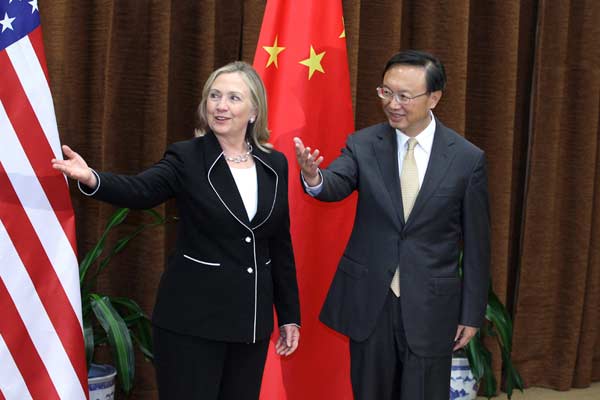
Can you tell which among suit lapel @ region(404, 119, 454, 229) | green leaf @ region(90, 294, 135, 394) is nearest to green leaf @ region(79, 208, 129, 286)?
green leaf @ region(90, 294, 135, 394)

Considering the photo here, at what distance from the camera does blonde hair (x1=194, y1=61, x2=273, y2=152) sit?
225 cm

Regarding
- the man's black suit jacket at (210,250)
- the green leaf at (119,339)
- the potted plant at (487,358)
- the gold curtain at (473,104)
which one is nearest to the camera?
the man's black suit jacket at (210,250)

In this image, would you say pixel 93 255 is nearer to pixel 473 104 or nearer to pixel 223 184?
pixel 223 184

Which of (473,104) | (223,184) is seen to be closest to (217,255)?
(223,184)

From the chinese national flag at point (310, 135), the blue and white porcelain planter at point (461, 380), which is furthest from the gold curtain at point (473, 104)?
the blue and white porcelain planter at point (461, 380)

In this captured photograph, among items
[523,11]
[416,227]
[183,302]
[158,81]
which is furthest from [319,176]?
[523,11]

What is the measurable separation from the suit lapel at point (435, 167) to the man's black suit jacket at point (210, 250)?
1.47 ft

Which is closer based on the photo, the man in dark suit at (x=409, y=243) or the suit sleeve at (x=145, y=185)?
the suit sleeve at (x=145, y=185)

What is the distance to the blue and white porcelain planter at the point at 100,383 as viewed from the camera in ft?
9.65

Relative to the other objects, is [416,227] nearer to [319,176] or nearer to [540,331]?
[319,176]

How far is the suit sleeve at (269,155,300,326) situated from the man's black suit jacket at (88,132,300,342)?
10 centimetres

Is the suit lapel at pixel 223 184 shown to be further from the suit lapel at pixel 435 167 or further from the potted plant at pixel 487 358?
the potted plant at pixel 487 358

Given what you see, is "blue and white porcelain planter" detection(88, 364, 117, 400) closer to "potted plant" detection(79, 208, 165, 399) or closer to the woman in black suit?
"potted plant" detection(79, 208, 165, 399)

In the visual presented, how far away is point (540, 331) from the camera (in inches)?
171
